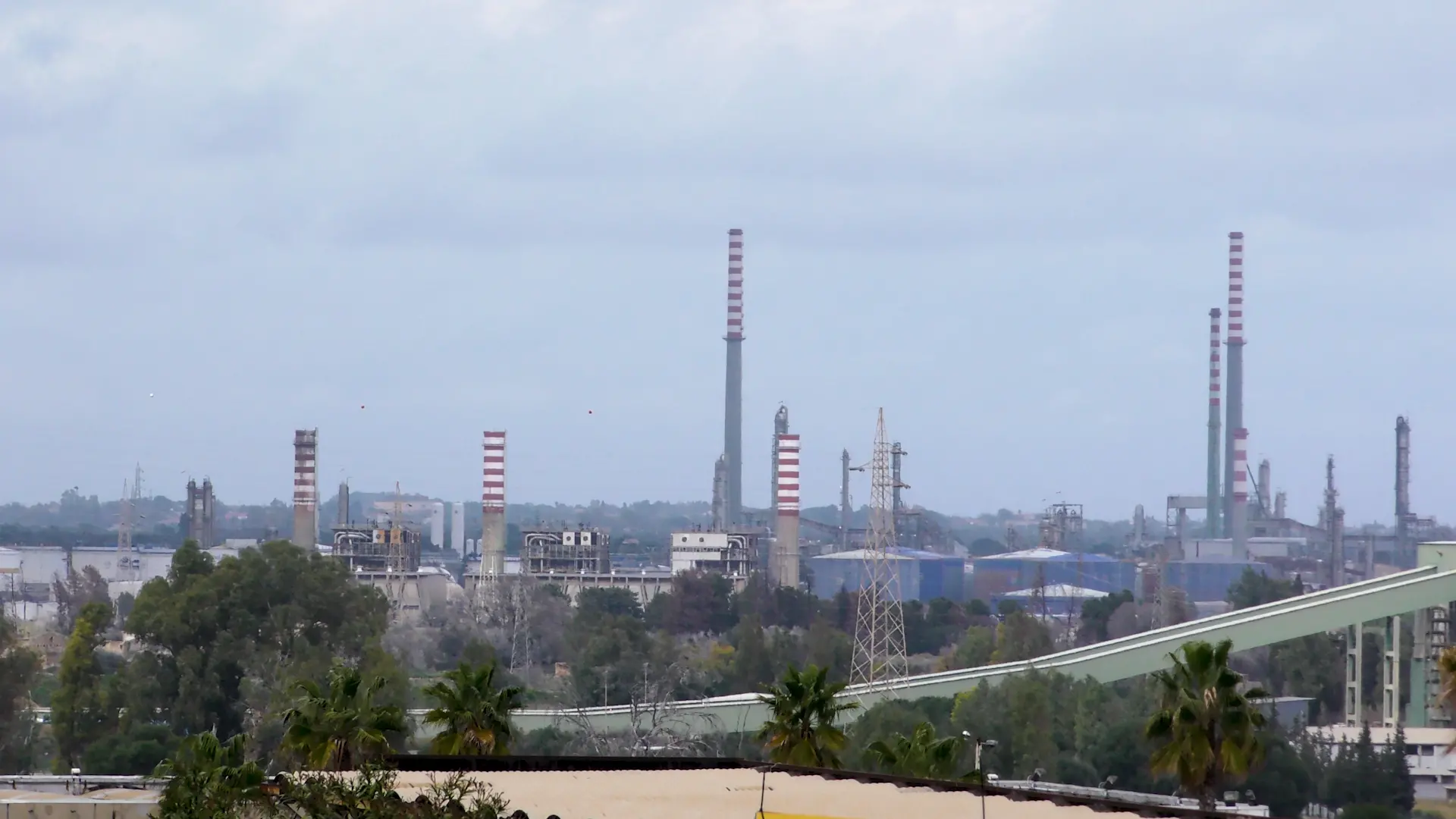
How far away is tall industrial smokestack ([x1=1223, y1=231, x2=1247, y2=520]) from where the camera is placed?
155 meters

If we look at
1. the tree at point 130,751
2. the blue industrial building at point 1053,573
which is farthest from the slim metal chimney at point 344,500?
the tree at point 130,751

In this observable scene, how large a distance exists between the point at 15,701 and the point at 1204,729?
44014 mm

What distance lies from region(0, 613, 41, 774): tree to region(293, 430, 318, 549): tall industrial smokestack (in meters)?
63.3

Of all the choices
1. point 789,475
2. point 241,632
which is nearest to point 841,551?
point 789,475

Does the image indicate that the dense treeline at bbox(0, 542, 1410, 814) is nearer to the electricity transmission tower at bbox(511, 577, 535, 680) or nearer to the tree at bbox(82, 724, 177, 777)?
the tree at bbox(82, 724, 177, 777)

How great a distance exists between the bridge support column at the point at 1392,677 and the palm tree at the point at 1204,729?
38771 mm

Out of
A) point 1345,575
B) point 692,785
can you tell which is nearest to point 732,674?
point 692,785

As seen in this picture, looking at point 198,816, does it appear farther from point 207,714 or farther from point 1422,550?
point 1422,550

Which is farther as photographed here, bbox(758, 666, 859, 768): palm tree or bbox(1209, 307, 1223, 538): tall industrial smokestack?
bbox(1209, 307, 1223, 538): tall industrial smokestack

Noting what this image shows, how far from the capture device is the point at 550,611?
380ft

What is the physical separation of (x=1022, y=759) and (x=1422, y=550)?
17341mm

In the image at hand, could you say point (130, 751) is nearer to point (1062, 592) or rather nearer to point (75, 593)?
point (75, 593)

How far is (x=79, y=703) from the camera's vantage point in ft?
196

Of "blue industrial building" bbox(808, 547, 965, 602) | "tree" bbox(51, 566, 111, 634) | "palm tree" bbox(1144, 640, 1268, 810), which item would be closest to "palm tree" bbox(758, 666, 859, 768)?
"palm tree" bbox(1144, 640, 1268, 810)
